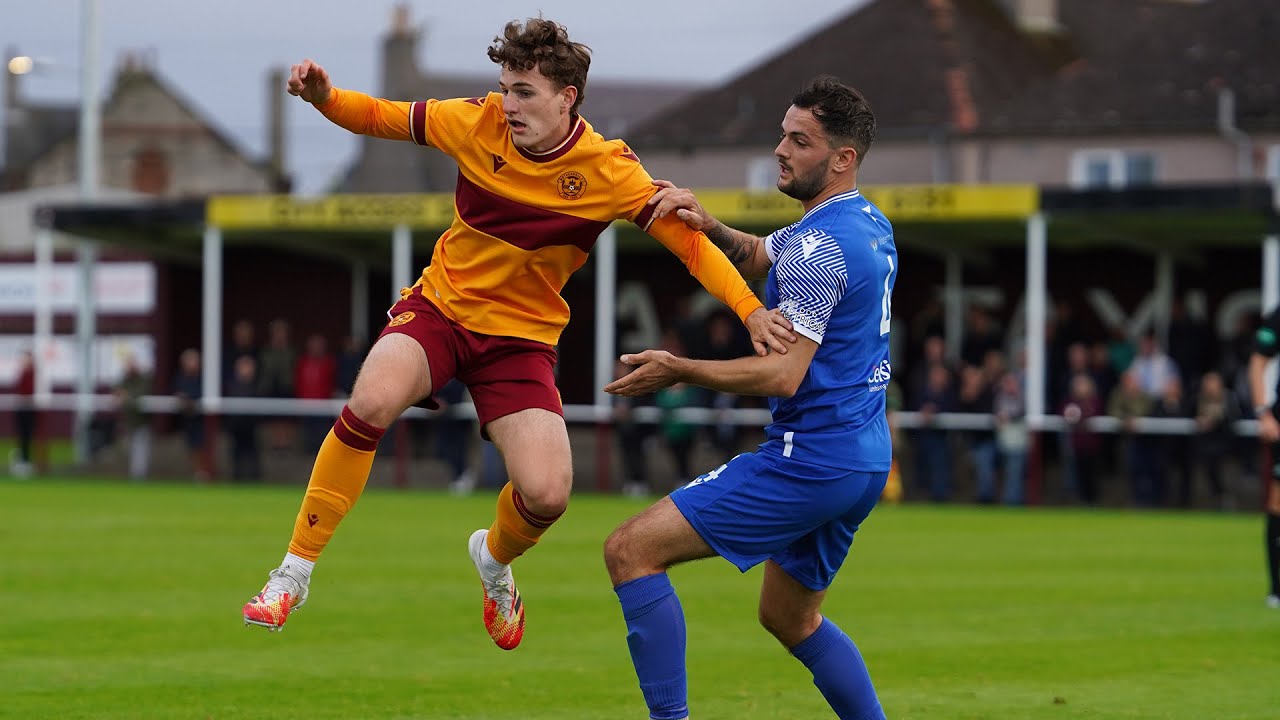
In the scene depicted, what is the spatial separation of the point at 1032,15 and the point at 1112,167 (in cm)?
1001

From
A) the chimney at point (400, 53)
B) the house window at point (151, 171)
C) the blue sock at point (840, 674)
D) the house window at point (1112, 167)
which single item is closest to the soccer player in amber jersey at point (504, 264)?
the blue sock at point (840, 674)

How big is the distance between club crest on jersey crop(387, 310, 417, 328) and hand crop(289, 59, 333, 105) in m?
0.92

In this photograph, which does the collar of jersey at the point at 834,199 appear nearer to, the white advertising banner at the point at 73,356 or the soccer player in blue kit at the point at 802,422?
the soccer player in blue kit at the point at 802,422

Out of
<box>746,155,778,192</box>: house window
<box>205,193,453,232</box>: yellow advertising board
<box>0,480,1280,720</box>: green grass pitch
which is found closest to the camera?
<box>0,480,1280,720</box>: green grass pitch

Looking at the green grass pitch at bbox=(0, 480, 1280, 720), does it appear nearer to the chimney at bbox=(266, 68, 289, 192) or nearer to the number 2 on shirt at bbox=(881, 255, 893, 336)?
the number 2 on shirt at bbox=(881, 255, 893, 336)

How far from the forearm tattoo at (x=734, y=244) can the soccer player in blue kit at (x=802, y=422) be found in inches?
29.1

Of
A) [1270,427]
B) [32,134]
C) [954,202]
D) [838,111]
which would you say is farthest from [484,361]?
[32,134]

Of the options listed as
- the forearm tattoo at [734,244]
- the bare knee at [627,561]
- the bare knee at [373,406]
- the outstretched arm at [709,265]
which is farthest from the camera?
the forearm tattoo at [734,244]

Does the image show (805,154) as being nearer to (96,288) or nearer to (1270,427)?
(1270,427)

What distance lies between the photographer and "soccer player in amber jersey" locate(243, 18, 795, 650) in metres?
6.80

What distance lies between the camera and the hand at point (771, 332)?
5.76m

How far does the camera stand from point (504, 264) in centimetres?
707

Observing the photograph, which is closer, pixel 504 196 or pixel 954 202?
pixel 504 196

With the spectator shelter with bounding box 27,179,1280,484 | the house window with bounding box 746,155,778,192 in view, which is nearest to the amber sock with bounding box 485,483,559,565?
the spectator shelter with bounding box 27,179,1280,484
